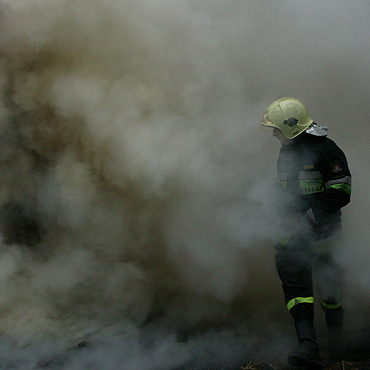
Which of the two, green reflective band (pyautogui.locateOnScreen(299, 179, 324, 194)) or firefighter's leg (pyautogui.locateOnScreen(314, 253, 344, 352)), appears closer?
green reflective band (pyautogui.locateOnScreen(299, 179, 324, 194))

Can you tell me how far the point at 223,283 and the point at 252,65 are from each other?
8.24 feet

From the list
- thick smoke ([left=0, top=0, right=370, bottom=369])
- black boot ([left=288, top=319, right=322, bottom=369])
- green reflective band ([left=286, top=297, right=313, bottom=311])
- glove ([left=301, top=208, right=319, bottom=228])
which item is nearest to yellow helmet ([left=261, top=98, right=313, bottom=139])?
glove ([left=301, top=208, right=319, bottom=228])

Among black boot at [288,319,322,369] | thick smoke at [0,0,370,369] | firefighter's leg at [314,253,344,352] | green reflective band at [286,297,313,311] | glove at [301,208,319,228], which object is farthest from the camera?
thick smoke at [0,0,370,369]

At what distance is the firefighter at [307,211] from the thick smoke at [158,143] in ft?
2.55

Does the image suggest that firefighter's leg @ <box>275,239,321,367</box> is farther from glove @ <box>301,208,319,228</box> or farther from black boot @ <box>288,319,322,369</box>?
glove @ <box>301,208,319,228</box>

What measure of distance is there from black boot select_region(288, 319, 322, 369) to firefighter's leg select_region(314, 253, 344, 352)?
54 cm

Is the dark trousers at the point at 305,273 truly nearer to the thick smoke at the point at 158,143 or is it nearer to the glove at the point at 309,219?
the glove at the point at 309,219

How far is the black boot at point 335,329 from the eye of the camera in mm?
3588

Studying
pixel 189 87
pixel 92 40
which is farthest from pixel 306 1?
pixel 92 40

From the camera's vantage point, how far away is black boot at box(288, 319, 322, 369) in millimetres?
2920

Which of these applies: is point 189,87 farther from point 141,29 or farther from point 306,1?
point 306,1

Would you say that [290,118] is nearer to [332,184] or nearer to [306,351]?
[332,184]

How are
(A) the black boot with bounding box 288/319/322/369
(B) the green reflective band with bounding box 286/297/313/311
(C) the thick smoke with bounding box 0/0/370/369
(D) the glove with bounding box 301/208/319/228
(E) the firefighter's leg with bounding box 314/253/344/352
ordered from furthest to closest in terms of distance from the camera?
(C) the thick smoke with bounding box 0/0/370/369, (E) the firefighter's leg with bounding box 314/253/344/352, (D) the glove with bounding box 301/208/319/228, (B) the green reflective band with bounding box 286/297/313/311, (A) the black boot with bounding box 288/319/322/369

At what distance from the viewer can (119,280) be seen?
4.50m
